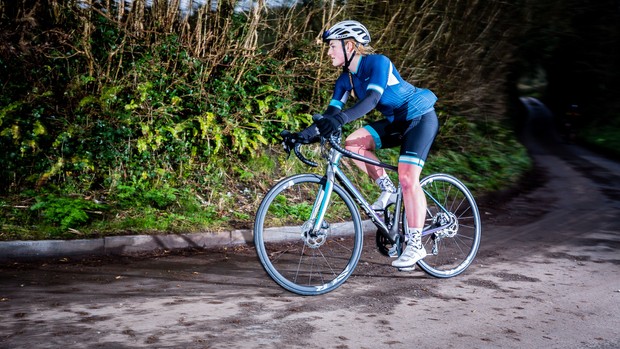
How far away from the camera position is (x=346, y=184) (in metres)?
5.59

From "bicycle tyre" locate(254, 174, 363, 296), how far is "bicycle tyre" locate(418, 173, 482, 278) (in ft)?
2.57

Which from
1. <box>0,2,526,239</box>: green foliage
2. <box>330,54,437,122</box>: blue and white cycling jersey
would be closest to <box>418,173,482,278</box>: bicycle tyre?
<box>330,54,437,122</box>: blue and white cycling jersey

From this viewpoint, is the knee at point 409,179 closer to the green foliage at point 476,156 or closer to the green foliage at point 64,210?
the green foliage at point 64,210

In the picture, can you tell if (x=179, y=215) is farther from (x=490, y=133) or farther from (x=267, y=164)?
(x=490, y=133)

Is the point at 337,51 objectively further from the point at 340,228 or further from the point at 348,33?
the point at 340,228

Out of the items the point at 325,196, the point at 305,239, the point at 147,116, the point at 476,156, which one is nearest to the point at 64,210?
the point at 147,116

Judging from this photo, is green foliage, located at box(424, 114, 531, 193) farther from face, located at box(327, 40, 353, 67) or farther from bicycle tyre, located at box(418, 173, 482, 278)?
face, located at box(327, 40, 353, 67)

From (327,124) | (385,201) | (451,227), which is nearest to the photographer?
(327,124)

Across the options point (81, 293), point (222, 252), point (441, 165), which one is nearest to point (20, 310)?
point (81, 293)

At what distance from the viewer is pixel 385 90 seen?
559 cm

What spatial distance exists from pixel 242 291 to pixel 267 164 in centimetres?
457

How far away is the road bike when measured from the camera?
5.34m

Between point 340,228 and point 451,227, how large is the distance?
1195 mm

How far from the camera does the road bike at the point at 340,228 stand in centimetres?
534
